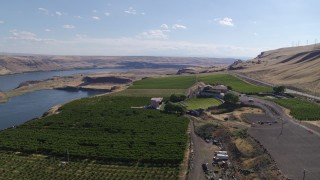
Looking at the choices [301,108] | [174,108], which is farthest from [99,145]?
[301,108]

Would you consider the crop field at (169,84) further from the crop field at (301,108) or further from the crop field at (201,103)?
the crop field at (301,108)

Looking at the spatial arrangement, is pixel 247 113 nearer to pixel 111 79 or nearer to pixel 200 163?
pixel 200 163

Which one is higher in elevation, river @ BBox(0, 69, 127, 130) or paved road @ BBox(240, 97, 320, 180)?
paved road @ BBox(240, 97, 320, 180)

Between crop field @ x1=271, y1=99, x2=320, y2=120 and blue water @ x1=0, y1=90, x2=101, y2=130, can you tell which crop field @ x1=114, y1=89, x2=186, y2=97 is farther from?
crop field @ x1=271, y1=99, x2=320, y2=120

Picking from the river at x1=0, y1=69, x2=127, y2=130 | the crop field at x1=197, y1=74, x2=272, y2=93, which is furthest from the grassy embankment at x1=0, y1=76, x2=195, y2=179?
the crop field at x1=197, y1=74, x2=272, y2=93

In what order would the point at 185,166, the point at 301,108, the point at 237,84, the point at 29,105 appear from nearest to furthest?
the point at 185,166 < the point at 301,108 < the point at 29,105 < the point at 237,84

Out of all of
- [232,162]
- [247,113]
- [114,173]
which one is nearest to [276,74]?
[247,113]

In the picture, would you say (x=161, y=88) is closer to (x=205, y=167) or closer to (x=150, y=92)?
(x=150, y=92)
